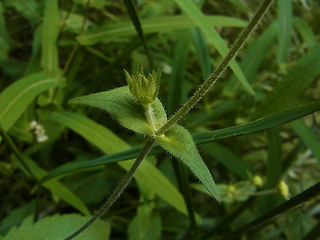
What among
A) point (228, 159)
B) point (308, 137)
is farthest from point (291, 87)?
point (228, 159)

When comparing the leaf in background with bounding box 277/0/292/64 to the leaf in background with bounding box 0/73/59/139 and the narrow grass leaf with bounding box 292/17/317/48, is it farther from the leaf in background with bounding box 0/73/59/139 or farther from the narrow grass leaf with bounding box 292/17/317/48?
the leaf in background with bounding box 0/73/59/139

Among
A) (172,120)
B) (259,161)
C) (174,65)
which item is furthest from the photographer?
(259,161)

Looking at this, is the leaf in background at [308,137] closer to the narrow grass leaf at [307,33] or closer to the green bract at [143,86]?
the narrow grass leaf at [307,33]

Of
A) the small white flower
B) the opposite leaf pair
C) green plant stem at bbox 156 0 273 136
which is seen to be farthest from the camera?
the small white flower

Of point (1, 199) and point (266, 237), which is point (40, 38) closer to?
point (1, 199)

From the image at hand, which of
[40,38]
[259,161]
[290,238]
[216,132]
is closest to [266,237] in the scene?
[290,238]

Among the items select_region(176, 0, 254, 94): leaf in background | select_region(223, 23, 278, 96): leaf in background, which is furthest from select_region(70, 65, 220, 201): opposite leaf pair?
select_region(223, 23, 278, 96): leaf in background

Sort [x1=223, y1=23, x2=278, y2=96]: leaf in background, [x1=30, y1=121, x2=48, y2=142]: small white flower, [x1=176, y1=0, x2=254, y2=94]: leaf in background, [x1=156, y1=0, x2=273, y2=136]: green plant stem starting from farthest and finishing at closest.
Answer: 1. [x1=223, y1=23, x2=278, y2=96]: leaf in background
2. [x1=30, y1=121, x2=48, y2=142]: small white flower
3. [x1=176, y1=0, x2=254, y2=94]: leaf in background
4. [x1=156, y1=0, x2=273, y2=136]: green plant stem
